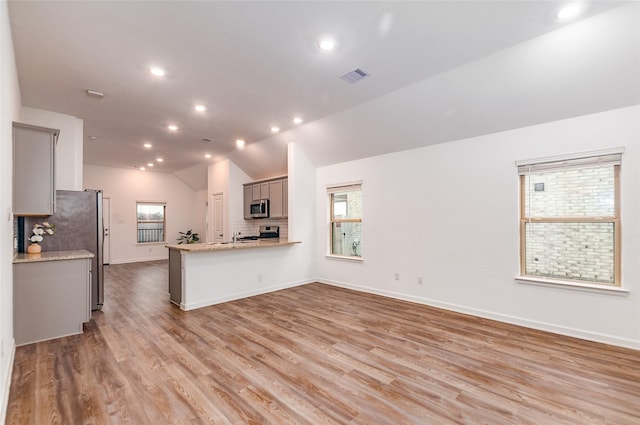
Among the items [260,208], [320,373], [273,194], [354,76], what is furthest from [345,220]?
[320,373]

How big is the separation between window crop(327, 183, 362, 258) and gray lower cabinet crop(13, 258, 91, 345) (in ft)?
13.5

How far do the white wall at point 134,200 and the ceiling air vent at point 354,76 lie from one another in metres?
8.61

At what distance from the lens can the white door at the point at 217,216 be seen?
321 inches

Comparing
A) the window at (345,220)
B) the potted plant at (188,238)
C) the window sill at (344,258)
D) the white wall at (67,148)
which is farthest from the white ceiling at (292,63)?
the potted plant at (188,238)

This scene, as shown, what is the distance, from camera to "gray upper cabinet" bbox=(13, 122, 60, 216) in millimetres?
3135

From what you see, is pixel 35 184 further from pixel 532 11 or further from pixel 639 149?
pixel 639 149

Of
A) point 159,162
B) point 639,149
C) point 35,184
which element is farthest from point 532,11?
point 159,162

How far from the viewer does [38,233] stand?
4.01 m

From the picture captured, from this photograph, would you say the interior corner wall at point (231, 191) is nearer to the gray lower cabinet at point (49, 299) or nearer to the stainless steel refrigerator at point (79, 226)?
the stainless steel refrigerator at point (79, 226)

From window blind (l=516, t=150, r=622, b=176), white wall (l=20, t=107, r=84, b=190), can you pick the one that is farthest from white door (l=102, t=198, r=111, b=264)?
window blind (l=516, t=150, r=622, b=176)

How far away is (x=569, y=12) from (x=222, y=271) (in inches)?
201

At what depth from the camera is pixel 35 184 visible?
3246 mm

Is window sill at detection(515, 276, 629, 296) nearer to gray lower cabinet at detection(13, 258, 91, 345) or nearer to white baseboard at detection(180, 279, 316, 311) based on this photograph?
white baseboard at detection(180, 279, 316, 311)

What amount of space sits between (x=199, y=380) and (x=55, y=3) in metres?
3.22
